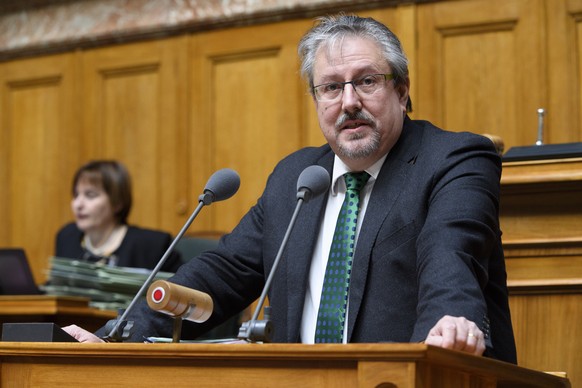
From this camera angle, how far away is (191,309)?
6.92 ft

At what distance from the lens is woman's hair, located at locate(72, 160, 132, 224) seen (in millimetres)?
5219

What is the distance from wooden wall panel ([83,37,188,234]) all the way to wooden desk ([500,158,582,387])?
3.29 metres

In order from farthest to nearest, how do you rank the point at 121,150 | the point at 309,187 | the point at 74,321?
the point at 121,150 < the point at 74,321 < the point at 309,187

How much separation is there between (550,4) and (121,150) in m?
2.75

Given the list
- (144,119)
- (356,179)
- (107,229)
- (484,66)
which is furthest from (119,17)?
(356,179)

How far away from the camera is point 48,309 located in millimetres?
3996

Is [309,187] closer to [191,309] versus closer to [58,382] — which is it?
[191,309]

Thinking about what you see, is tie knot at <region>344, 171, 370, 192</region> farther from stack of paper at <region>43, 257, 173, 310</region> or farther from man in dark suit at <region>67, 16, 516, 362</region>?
stack of paper at <region>43, 257, 173, 310</region>

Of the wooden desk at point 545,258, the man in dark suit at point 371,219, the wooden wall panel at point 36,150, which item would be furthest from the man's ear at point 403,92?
the wooden wall panel at point 36,150

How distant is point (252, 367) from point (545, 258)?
1.35m

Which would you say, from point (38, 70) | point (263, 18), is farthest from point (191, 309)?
point (38, 70)

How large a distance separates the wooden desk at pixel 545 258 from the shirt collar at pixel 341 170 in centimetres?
43

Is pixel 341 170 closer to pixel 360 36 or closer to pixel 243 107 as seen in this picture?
pixel 360 36

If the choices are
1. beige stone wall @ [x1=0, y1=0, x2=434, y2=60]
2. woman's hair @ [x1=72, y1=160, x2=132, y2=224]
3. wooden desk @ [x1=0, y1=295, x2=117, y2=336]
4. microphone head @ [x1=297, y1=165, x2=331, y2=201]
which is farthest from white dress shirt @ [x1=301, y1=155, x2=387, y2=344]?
beige stone wall @ [x1=0, y1=0, x2=434, y2=60]
